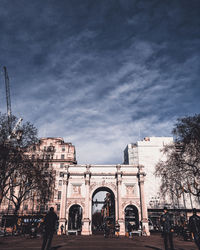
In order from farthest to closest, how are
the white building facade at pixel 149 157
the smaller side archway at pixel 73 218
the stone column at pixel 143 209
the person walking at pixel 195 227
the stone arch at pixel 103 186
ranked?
the white building facade at pixel 149 157 < the smaller side archway at pixel 73 218 < the stone arch at pixel 103 186 < the stone column at pixel 143 209 < the person walking at pixel 195 227

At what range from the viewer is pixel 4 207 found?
49250 millimetres

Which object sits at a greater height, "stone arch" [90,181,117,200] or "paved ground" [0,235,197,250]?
"stone arch" [90,181,117,200]

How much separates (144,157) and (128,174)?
27.6 metres

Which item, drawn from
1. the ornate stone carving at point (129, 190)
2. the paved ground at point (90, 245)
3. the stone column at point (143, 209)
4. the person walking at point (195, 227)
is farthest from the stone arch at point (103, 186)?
the person walking at point (195, 227)

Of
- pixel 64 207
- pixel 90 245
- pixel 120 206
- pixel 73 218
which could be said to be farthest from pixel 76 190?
pixel 90 245

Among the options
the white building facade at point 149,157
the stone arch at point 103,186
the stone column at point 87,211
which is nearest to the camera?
the stone column at point 87,211

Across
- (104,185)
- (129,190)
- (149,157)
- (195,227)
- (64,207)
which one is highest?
(149,157)

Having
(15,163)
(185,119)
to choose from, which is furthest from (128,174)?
(15,163)

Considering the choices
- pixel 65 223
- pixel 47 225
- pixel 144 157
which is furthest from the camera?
pixel 144 157

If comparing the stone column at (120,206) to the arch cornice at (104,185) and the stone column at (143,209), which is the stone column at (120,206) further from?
the stone column at (143,209)

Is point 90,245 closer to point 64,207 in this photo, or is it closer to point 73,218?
point 64,207

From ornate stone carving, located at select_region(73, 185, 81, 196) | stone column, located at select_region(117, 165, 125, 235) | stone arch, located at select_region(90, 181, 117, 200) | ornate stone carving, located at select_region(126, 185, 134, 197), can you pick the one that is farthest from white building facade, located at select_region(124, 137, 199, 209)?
ornate stone carving, located at select_region(73, 185, 81, 196)

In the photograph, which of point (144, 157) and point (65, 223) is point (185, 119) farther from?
point (144, 157)

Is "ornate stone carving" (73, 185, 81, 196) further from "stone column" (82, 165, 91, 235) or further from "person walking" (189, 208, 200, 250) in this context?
"person walking" (189, 208, 200, 250)
